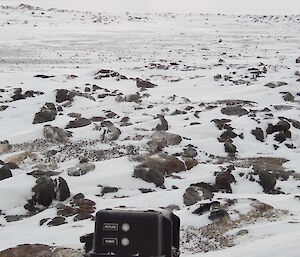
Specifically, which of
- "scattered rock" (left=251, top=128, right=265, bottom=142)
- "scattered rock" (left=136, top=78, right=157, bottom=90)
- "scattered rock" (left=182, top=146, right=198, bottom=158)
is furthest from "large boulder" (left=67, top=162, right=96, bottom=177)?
"scattered rock" (left=136, top=78, right=157, bottom=90)

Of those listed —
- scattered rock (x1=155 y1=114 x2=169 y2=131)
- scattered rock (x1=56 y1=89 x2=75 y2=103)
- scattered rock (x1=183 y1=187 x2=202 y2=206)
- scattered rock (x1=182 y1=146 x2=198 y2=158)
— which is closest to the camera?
scattered rock (x1=183 y1=187 x2=202 y2=206)

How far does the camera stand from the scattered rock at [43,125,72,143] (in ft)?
32.9

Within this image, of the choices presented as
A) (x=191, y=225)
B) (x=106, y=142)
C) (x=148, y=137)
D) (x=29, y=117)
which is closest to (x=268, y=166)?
(x=148, y=137)

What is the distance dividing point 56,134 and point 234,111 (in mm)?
4193

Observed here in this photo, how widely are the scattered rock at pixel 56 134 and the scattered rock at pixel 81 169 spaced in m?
1.80

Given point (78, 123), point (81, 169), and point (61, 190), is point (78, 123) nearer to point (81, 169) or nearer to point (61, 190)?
point (81, 169)

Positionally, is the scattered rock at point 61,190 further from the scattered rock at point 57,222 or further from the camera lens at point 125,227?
the camera lens at point 125,227

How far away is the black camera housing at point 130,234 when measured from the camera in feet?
8.77

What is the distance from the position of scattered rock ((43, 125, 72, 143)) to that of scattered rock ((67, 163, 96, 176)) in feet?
5.92

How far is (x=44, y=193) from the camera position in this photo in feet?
23.7

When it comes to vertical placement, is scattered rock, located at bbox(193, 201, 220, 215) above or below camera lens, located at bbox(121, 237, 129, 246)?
below

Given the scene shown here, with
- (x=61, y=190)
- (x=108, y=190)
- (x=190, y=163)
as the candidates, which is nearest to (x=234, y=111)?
(x=190, y=163)

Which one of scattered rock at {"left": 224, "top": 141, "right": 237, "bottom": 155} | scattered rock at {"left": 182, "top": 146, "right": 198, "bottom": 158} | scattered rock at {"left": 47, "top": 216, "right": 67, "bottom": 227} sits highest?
scattered rock at {"left": 47, "top": 216, "right": 67, "bottom": 227}

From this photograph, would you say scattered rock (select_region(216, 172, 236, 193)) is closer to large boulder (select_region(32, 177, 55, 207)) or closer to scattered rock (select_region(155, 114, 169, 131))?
large boulder (select_region(32, 177, 55, 207))
